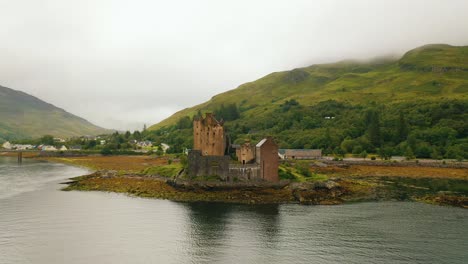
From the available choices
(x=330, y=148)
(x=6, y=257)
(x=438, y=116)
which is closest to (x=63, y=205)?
(x=6, y=257)

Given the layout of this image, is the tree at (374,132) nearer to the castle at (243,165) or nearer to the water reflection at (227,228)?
the castle at (243,165)

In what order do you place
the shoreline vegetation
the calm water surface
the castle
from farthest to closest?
the castle
the shoreline vegetation
the calm water surface

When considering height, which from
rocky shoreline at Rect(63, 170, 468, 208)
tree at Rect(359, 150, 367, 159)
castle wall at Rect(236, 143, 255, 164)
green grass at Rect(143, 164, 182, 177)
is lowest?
rocky shoreline at Rect(63, 170, 468, 208)

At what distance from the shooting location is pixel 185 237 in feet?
155

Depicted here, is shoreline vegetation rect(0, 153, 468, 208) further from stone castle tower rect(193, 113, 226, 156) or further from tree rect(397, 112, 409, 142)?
tree rect(397, 112, 409, 142)

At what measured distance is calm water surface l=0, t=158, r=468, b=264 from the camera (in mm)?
40188

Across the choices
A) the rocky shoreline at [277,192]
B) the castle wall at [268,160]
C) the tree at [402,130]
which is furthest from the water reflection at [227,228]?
the tree at [402,130]

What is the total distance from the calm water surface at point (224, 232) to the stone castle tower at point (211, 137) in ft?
65.3

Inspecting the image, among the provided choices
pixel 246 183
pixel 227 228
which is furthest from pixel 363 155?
pixel 227 228

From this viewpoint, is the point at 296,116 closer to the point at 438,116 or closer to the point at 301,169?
the point at 438,116

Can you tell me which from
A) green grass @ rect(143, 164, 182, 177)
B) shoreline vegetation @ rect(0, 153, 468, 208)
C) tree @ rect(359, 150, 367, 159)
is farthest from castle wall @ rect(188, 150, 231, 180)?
tree @ rect(359, 150, 367, 159)

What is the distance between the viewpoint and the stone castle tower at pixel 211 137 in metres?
84.5

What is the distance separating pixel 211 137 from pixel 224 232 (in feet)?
125

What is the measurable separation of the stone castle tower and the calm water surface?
1989 cm
